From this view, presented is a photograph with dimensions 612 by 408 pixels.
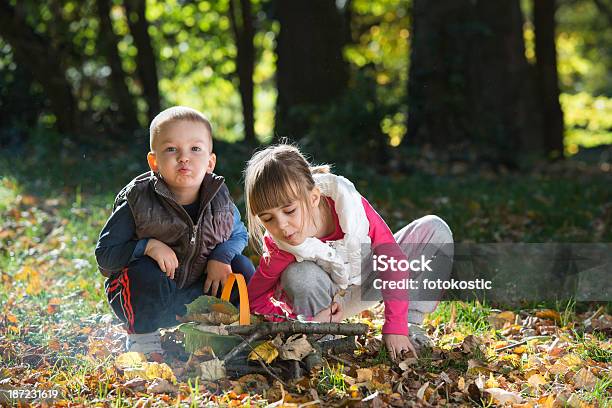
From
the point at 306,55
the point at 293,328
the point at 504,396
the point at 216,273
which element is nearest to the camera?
the point at 504,396

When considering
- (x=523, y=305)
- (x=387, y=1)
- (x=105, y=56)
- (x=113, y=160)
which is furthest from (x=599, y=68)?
(x=523, y=305)

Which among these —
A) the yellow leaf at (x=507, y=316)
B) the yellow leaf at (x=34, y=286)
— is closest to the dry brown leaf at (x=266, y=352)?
the yellow leaf at (x=507, y=316)

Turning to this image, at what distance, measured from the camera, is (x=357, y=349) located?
369 centimetres

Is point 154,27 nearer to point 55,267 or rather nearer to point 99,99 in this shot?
point 99,99

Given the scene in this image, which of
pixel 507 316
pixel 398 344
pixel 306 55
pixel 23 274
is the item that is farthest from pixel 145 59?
pixel 398 344

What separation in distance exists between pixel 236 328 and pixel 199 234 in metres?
0.58

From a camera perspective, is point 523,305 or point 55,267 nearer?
point 523,305

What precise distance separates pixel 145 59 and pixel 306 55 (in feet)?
9.98

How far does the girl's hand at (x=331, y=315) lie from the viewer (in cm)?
362

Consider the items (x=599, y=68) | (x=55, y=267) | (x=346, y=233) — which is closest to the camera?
(x=346, y=233)

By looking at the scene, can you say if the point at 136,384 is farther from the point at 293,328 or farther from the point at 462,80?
the point at 462,80

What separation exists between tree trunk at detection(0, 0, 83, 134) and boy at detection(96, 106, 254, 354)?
7.78 metres

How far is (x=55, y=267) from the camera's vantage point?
5.23m

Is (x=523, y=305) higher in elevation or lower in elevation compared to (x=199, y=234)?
lower
